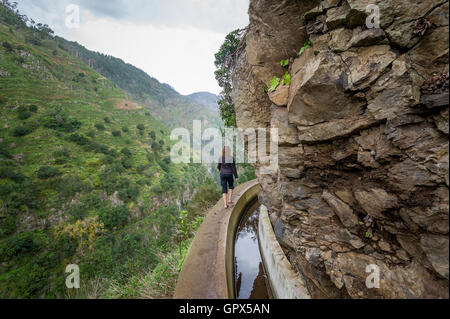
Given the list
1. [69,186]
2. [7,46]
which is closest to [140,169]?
[69,186]

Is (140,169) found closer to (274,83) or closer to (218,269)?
(218,269)

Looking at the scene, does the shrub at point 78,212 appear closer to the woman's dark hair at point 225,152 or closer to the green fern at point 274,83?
the woman's dark hair at point 225,152

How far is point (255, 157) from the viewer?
502cm

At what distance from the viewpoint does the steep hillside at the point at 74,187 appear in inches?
668

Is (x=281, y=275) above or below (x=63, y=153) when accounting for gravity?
below

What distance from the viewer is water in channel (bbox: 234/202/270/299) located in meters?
4.55

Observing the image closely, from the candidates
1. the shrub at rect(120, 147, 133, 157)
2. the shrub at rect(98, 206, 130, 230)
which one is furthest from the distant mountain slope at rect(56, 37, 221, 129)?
the shrub at rect(98, 206, 130, 230)

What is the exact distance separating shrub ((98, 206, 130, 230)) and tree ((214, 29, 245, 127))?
27.0 metres

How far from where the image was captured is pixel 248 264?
17.8ft

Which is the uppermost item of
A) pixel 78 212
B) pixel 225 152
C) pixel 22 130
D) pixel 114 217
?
pixel 22 130

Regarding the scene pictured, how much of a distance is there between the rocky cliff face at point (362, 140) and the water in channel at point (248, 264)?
2068 millimetres

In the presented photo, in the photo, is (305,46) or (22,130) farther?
(22,130)

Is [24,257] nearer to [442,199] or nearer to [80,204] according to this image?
[80,204]

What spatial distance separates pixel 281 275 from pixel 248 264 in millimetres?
2005
